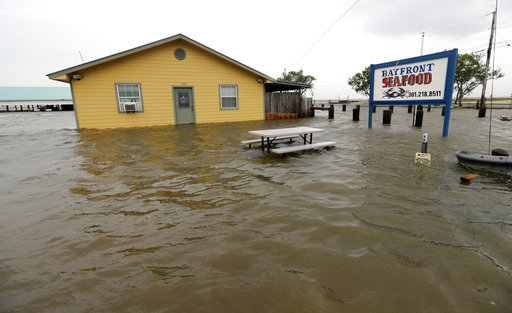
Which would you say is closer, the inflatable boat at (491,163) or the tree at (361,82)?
the inflatable boat at (491,163)

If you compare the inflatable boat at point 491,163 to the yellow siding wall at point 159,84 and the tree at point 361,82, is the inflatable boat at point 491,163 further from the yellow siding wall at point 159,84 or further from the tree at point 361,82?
Answer: the tree at point 361,82

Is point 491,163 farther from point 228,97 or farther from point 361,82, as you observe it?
point 361,82

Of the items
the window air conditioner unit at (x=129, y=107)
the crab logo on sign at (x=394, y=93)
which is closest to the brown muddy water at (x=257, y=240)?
the crab logo on sign at (x=394, y=93)

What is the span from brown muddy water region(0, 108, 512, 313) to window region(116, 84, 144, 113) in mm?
9487

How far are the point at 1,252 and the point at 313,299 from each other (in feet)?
10.9

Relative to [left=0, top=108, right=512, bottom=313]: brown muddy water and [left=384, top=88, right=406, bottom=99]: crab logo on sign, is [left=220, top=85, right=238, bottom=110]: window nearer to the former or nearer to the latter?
[left=384, top=88, right=406, bottom=99]: crab logo on sign

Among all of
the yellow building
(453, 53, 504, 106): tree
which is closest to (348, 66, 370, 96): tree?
(453, 53, 504, 106): tree

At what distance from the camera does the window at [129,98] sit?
47.1 feet

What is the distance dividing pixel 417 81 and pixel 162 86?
12886mm

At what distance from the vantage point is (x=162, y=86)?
15062 millimetres

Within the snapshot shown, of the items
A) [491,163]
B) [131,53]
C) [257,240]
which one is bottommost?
[257,240]

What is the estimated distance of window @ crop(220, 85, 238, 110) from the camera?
16.8m

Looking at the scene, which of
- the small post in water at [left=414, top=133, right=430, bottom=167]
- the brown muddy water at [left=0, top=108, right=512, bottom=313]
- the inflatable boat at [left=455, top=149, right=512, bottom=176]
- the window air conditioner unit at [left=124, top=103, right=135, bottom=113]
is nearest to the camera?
the brown muddy water at [left=0, top=108, right=512, bottom=313]

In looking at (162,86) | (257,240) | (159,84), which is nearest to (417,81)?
(257,240)
